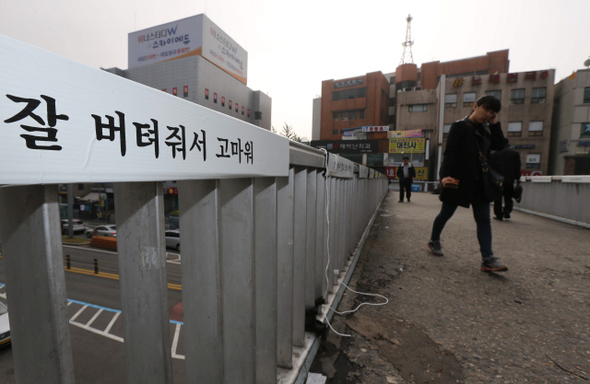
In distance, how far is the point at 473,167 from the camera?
9.68 feet

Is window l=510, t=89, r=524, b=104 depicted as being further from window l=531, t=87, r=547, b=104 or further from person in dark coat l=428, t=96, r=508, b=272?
person in dark coat l=428, t=96, r=508, b=272

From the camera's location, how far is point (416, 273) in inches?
113

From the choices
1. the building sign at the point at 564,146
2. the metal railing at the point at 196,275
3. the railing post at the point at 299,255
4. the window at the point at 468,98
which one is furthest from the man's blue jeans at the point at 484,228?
the building sign at the point at 564,146

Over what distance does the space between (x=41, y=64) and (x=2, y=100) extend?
7 centimetres

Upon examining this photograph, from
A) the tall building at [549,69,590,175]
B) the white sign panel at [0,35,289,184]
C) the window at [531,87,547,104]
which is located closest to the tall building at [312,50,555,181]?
the window at [531,87,547,104]

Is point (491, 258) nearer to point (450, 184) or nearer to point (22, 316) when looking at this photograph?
point (450, 184)

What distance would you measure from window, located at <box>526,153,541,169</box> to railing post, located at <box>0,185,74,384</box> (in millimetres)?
39388

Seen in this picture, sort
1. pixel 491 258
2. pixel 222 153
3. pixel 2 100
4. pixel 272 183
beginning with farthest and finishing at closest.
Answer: pixel 491 258
pixel 272 183
pixel 222 153
pixel 2 100

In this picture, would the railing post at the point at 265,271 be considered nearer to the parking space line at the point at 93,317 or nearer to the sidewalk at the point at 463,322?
the sidewalk at the point at 463,322

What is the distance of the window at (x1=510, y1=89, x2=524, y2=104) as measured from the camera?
30.5 meters

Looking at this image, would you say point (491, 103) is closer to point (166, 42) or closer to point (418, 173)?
point (418, 173)

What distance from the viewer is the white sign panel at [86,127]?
1.22 feet

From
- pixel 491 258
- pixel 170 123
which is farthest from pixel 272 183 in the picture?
pixel 491 258

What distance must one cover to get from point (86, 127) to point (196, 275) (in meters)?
0.58
